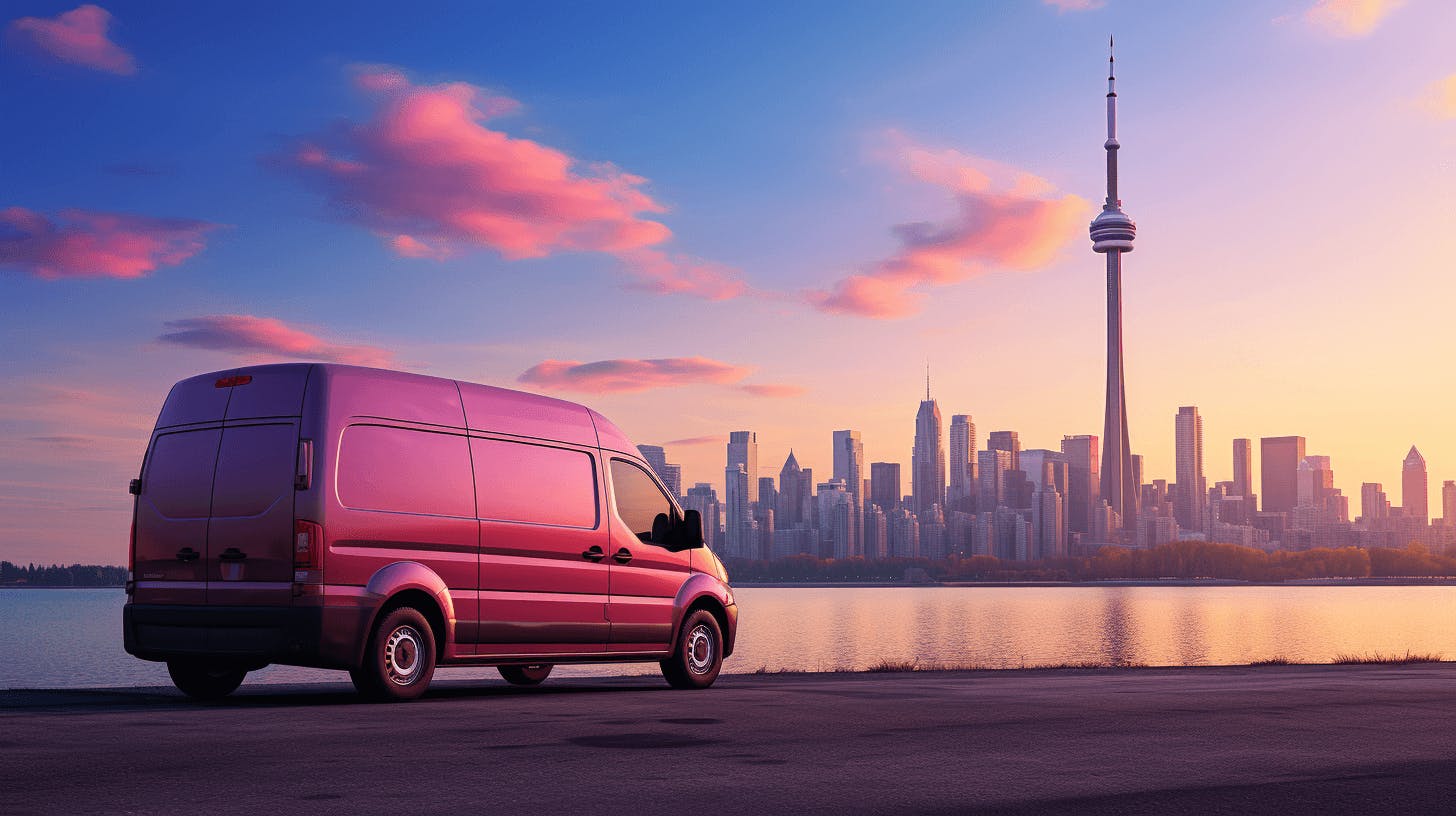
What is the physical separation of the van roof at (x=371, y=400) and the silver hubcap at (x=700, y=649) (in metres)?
2.57

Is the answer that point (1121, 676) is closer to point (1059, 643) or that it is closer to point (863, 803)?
point (863, 803)

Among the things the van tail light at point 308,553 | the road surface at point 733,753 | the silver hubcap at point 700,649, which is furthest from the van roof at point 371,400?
the silver hubcap at point 700,649

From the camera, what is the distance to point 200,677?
43.3ft

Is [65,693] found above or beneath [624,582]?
beneath

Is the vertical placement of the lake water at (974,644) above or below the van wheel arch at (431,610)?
below

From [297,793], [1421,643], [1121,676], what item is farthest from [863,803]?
[1421,643]

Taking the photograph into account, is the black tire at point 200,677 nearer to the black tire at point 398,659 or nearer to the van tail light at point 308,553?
the black tire at point 398,659

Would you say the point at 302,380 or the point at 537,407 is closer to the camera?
the point at 302,380

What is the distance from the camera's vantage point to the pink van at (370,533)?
1184 cm

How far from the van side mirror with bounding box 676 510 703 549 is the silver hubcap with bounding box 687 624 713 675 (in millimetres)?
909

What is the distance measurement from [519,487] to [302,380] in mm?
2510

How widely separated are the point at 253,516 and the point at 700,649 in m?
5.39

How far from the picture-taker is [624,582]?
14.7 metres

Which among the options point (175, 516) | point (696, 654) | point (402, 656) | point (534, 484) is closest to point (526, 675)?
point (696, 654)
